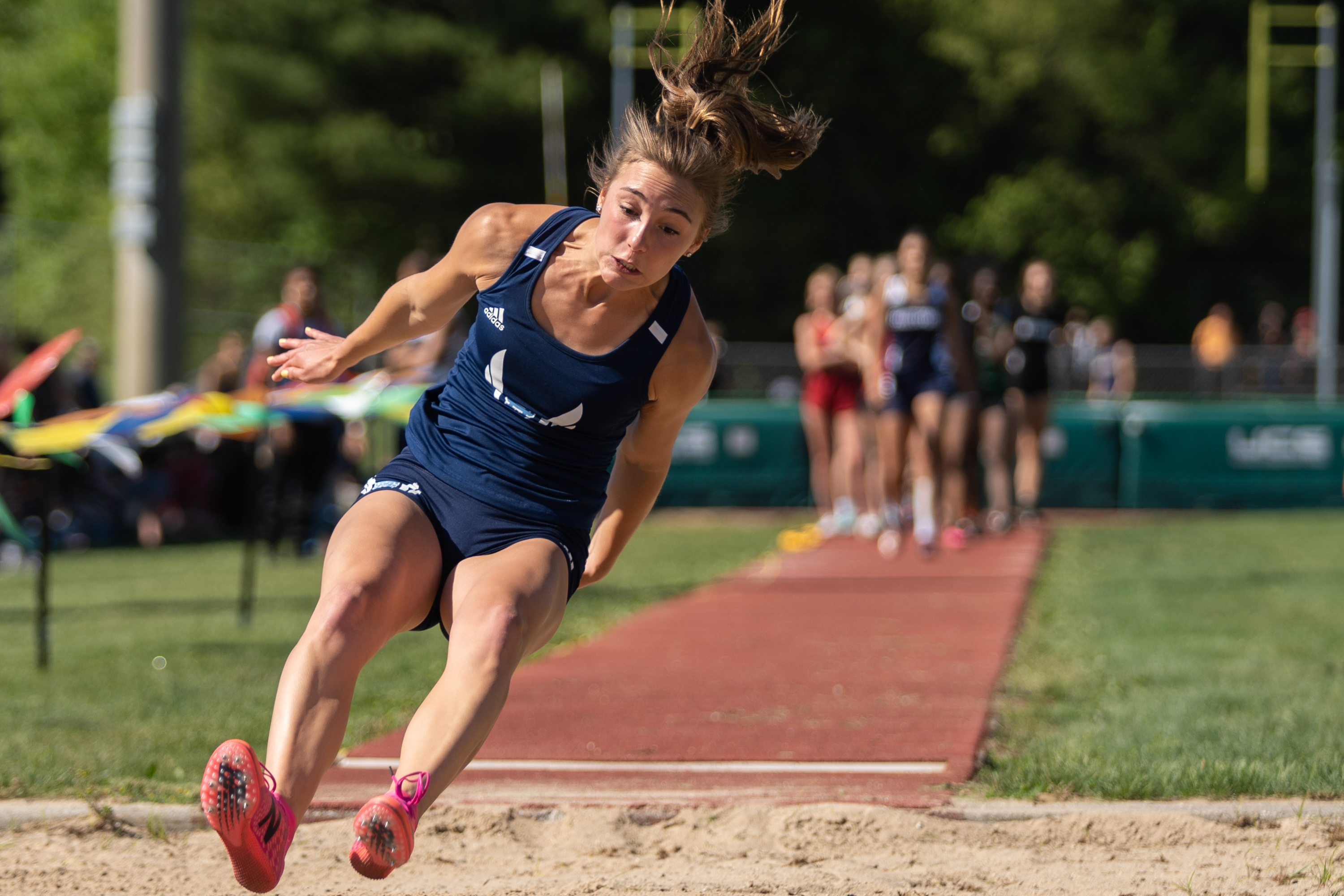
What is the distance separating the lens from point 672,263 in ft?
12.1

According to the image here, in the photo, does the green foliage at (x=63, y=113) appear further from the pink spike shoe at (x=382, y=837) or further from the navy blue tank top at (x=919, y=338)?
the pink spike shoe at (x=382, y=837)

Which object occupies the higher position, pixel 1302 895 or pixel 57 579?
pixel 1302 895

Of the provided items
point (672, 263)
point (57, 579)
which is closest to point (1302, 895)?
point (672, 263)

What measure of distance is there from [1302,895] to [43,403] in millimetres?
11258

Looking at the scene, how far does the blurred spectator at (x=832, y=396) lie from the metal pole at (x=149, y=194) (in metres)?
7.24

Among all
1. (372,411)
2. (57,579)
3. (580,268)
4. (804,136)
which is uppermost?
(804,136)

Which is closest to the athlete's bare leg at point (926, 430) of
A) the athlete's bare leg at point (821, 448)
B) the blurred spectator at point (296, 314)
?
the athlete's bare leg at point (821, 448)

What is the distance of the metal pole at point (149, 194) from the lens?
15.9m

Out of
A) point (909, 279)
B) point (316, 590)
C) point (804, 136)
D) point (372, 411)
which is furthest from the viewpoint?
point (909, 279)

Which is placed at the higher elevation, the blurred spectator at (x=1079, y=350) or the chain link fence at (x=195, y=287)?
the chain link fence at (x=195, y=287)

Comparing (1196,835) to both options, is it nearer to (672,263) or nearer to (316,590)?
(672,263)

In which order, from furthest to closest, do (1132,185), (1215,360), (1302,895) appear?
(1132,185) → (1215,360) → (1302,895)

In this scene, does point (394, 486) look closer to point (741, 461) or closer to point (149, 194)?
point (741, 461)

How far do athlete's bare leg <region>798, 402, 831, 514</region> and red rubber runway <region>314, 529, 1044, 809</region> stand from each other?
3909 millimetres
